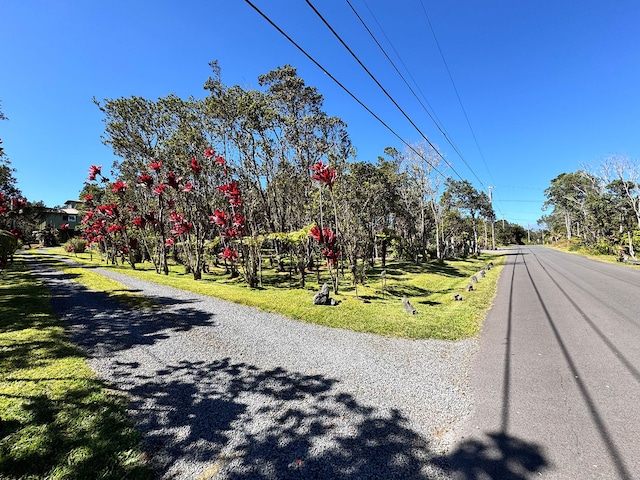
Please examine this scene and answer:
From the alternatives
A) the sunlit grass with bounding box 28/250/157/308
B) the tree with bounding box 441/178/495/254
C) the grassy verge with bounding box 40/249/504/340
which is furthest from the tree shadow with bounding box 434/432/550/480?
the tree with bounding box 441/178/495/254

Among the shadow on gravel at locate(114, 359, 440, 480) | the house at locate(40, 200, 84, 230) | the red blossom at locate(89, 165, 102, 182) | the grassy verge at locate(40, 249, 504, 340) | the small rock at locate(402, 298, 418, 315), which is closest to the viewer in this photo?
the shadow on gravel at locate(114, 359, 440, 480)

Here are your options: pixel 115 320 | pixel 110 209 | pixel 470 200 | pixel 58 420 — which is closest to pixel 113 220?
pixel 110 209

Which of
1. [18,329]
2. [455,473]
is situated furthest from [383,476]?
[18,329]

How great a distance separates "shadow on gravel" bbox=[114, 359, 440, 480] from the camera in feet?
9.13

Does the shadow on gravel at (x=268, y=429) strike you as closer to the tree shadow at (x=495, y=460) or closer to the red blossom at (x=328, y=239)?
the tree shadow at (x=495, y=460)

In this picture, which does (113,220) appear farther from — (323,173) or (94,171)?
(323,173)

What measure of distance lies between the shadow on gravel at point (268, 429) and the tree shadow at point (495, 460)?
0.75 feet

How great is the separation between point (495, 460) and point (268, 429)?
2.49 meters

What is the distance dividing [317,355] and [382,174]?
18.1m

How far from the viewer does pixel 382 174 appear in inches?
836

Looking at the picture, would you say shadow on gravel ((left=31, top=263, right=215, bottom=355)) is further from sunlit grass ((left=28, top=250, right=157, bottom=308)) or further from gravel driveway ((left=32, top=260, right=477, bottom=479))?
sunlit grass ((left=28, top=250, right=157, bottom=308))

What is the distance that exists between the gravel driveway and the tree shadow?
0.14 m

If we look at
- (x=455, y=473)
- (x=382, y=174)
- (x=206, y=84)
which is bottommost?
(x=455, y=473)

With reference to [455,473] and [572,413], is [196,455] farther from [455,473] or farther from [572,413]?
[572,413]
